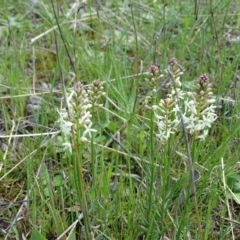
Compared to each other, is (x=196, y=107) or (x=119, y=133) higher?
(x=196, y=107)

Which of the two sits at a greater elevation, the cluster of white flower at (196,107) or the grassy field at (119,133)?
the cluster of white flower at (196,107)

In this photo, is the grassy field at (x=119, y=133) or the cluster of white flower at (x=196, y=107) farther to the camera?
the grassy field at (x=119, y=133)

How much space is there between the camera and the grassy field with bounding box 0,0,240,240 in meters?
1.11

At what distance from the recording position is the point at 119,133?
1.50 metres

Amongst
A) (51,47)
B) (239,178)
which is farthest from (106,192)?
(51,47)

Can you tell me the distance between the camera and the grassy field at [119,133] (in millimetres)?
1109

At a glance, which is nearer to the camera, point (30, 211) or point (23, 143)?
point (30, 211)

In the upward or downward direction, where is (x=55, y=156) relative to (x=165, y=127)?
downward

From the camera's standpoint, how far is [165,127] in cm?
109

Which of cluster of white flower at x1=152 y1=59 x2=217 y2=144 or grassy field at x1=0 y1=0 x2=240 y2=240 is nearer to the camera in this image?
cluster of white flower at x1=152 y1=59 x2=217 y2=144

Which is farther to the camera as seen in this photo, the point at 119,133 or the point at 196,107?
the point at 119,133

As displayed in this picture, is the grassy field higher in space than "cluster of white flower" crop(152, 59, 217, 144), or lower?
lower

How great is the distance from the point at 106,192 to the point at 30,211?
0.22 m

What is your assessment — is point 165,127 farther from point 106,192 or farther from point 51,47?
point 51,47
